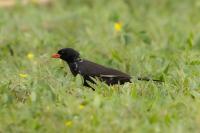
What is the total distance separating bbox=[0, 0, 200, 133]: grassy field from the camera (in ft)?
20.6

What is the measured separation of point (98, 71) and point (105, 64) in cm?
117

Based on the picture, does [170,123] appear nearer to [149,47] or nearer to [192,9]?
[149,47]

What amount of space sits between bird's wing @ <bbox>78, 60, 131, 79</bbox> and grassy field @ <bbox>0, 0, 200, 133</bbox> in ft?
0.60

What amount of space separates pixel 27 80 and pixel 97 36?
3273 mm

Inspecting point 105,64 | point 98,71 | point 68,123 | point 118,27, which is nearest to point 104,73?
point 98,71

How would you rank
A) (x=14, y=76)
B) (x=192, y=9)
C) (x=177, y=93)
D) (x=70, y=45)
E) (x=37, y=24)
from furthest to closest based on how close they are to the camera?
(x=192, y=9) → (x=37, y=24) → (x=70, y=45) → (x=14, y=76) → (x=177, y=93)

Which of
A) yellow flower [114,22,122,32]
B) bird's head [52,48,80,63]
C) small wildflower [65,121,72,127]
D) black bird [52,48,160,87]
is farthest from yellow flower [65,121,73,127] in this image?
yellow flower [114,22,122,32]

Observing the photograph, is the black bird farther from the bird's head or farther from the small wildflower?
the small wildflower

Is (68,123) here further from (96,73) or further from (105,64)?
(105,64)

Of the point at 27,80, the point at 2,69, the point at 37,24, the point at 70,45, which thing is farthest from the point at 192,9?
the point at 27,80

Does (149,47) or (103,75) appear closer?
(103,75)

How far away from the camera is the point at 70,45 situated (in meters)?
10.1

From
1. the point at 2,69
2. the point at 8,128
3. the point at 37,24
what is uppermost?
the point at 37,24

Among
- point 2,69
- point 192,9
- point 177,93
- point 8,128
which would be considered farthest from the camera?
point 192,9
